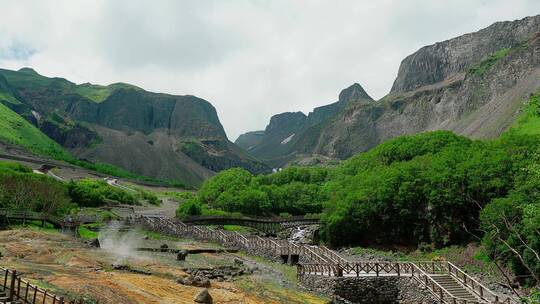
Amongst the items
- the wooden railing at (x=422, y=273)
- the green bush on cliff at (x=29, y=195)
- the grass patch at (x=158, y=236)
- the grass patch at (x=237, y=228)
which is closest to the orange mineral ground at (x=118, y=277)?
the wooden railing at (x=422, y=273)

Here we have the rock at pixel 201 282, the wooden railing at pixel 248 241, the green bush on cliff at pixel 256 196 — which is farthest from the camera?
the green bush on cliff at pixel 256 196

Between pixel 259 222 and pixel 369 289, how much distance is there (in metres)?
59.4

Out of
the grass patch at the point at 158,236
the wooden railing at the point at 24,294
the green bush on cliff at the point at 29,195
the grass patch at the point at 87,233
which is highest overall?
the green bush on cliff at the point at 29,195

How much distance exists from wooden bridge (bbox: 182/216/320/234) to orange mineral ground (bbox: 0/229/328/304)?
38739mm

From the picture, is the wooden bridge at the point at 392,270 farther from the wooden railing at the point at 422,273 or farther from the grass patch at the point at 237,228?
the grass patch at the point at 237,228

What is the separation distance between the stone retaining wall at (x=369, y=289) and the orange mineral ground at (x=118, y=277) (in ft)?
9.23

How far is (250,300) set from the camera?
28.3m

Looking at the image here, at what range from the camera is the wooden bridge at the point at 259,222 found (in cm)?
8688

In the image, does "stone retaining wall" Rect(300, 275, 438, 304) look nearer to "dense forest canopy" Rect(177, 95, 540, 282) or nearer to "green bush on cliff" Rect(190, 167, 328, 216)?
"dense forest canopy" Rect(177, 95, 540, 282)

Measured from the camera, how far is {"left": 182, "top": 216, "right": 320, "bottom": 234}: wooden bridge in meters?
86.9

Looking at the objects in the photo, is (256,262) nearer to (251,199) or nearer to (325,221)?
(325,221)

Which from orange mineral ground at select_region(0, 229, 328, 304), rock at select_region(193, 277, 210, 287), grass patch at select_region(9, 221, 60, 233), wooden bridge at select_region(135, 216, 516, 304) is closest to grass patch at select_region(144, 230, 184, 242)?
wooden bridge at select_region(135, 216, 516, 304)

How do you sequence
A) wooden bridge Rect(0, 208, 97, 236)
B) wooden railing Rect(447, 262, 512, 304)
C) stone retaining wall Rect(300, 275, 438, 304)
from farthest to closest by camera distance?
wooden bridge Rect(0, 208, 97, 236) → stone retaining wall Rect(300, 275, 438, 304) → wooden railing Rect(447, 262, 512, 304)

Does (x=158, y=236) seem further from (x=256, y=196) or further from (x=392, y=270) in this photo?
(x=256, y=196)
